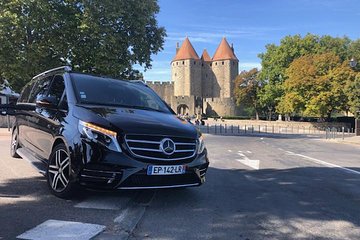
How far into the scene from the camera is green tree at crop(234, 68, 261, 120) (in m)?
77.8

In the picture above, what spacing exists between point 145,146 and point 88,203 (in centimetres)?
114

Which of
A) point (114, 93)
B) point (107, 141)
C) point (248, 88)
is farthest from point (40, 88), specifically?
point (248, 88)

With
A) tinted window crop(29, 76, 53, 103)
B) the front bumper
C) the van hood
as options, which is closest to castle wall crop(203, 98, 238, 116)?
tinted window crop(29, 76, 53, 103)

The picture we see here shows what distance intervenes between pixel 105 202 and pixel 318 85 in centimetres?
5097

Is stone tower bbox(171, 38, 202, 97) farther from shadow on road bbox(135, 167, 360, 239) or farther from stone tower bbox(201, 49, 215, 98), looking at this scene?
shadow on road bbox(135, 167, 360, 239)

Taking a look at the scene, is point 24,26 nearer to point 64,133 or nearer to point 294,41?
point 64,133

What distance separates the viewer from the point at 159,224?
4.75 meters

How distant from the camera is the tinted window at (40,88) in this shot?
7180mm

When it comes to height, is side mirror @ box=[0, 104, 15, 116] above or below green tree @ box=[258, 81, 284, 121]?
below

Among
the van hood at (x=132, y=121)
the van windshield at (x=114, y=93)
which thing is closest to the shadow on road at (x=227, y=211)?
the van hood at (x=132, y=121)

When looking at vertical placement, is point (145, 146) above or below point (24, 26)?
→ below

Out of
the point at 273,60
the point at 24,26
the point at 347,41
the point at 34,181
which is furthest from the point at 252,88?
the point at 34,181

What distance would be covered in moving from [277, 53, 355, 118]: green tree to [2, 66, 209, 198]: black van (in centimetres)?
4737

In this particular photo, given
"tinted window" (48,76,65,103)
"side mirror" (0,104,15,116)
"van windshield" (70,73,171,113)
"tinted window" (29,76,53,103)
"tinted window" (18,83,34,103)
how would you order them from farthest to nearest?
1. "tinted window" (18,83,34,103)
2. "side mirror" (0,104,15,116)
3. "tinted window" (29,76,53,103)
4. "tinted window" (48,76,65,103)
5. "van windshield" (70,73,171,113)
